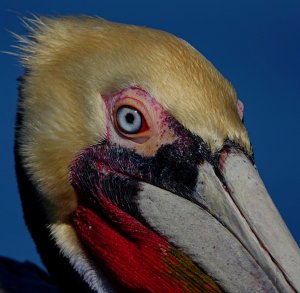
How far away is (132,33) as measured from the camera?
152 inches

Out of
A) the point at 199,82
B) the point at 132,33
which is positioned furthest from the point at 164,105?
the point at 132,33

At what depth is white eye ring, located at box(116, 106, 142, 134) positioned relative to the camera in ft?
12.2

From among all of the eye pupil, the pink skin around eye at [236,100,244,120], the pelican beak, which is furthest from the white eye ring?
the pink skin around eye at [236,100,244,120]

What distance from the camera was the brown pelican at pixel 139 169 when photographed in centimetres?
352

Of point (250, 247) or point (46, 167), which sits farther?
point (46, 167)

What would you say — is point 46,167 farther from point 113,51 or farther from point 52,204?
point 113,51

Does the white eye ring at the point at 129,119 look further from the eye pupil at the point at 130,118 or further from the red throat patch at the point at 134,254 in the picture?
the red throat patch at the point at 134,254

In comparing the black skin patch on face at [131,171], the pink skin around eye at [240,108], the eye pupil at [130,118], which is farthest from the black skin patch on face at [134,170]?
the pink skin around eye at [240,108]

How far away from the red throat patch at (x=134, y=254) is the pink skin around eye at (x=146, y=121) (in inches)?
10.0

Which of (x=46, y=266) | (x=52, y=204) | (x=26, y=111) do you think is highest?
(x=26, y=111)

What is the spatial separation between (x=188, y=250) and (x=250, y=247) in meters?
0.24

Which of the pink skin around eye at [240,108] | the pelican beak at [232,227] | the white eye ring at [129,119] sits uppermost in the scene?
the pink skin around eye at [240,108]

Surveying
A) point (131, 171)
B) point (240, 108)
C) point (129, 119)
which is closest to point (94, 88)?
point (129, 119)

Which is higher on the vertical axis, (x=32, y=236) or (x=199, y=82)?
(x=199, y=82)
